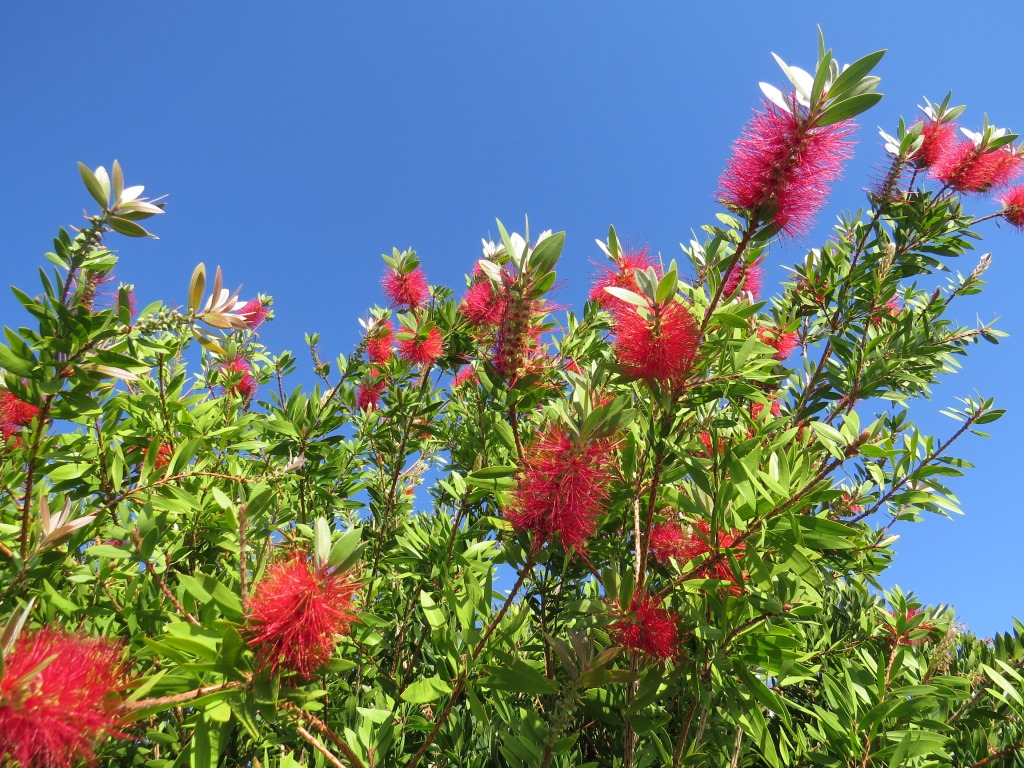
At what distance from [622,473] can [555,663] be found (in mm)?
753

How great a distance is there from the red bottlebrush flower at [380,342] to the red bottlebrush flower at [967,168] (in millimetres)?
3136

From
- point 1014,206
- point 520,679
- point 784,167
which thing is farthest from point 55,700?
point 1014,206

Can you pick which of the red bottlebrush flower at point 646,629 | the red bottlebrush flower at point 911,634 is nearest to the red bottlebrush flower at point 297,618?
the red bottlebrush flower at point 646,629

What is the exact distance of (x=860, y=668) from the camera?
202 centimetres

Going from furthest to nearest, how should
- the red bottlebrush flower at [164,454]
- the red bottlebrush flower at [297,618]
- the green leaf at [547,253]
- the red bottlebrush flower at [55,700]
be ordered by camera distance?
the red bottlebrush flower at [164,454]
the green leaf at [547,253]
the red bottlebrush flower at [297,618]
the red bottlebrush flower at [55,700]

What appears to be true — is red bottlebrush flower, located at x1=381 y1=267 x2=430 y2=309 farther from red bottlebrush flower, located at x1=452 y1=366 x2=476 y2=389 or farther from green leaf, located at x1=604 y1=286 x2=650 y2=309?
green leaf, located at x1=604 y1=286 x2=650 y2=309

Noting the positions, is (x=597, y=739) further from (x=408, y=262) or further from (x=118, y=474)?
(x=408, y=262)

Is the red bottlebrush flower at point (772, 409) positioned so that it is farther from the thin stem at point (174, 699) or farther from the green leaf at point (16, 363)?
the green leaf at point (16, 363)

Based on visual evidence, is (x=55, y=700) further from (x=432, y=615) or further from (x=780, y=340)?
(x=780, y=340)

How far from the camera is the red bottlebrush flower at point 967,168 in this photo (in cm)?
304

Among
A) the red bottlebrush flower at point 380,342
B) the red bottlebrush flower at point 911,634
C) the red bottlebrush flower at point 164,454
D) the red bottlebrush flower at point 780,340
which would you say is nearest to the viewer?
the red bottlebrush flower at point 911,634

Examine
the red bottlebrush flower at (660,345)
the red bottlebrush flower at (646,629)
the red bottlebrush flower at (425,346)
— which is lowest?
the red bottlebrush flower at (646,629)

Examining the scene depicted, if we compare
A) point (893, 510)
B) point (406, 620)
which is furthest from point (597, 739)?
point (893, 510)

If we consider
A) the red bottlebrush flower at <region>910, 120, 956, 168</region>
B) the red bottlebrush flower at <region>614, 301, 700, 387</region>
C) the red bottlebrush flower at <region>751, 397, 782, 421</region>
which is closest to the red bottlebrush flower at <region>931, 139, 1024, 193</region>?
the red bottlebrush flower at <region>910, 120, 956, 168</region>
